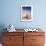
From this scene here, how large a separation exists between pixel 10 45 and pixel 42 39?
0.96 metres

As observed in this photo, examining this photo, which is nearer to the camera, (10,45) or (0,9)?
(10,45)

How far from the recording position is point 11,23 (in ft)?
14.0

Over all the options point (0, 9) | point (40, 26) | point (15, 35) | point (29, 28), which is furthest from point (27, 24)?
point (0, 9)

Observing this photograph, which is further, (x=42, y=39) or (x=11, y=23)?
(x=11, y=23)

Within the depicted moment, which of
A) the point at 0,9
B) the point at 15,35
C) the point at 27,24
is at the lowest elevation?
the point at 15,35

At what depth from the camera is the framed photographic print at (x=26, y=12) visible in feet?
13.8

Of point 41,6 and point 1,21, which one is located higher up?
point 41,6

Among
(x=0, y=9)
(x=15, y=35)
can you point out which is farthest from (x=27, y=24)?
(x=0, y=9)

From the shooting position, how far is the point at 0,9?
4.23 meters

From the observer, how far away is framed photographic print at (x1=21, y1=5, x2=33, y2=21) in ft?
13.8

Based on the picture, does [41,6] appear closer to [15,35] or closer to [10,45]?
[15,35]

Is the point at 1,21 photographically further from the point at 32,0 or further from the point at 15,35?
the point at 32,0

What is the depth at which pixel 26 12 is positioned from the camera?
13.9 feet

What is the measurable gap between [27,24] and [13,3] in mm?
834
